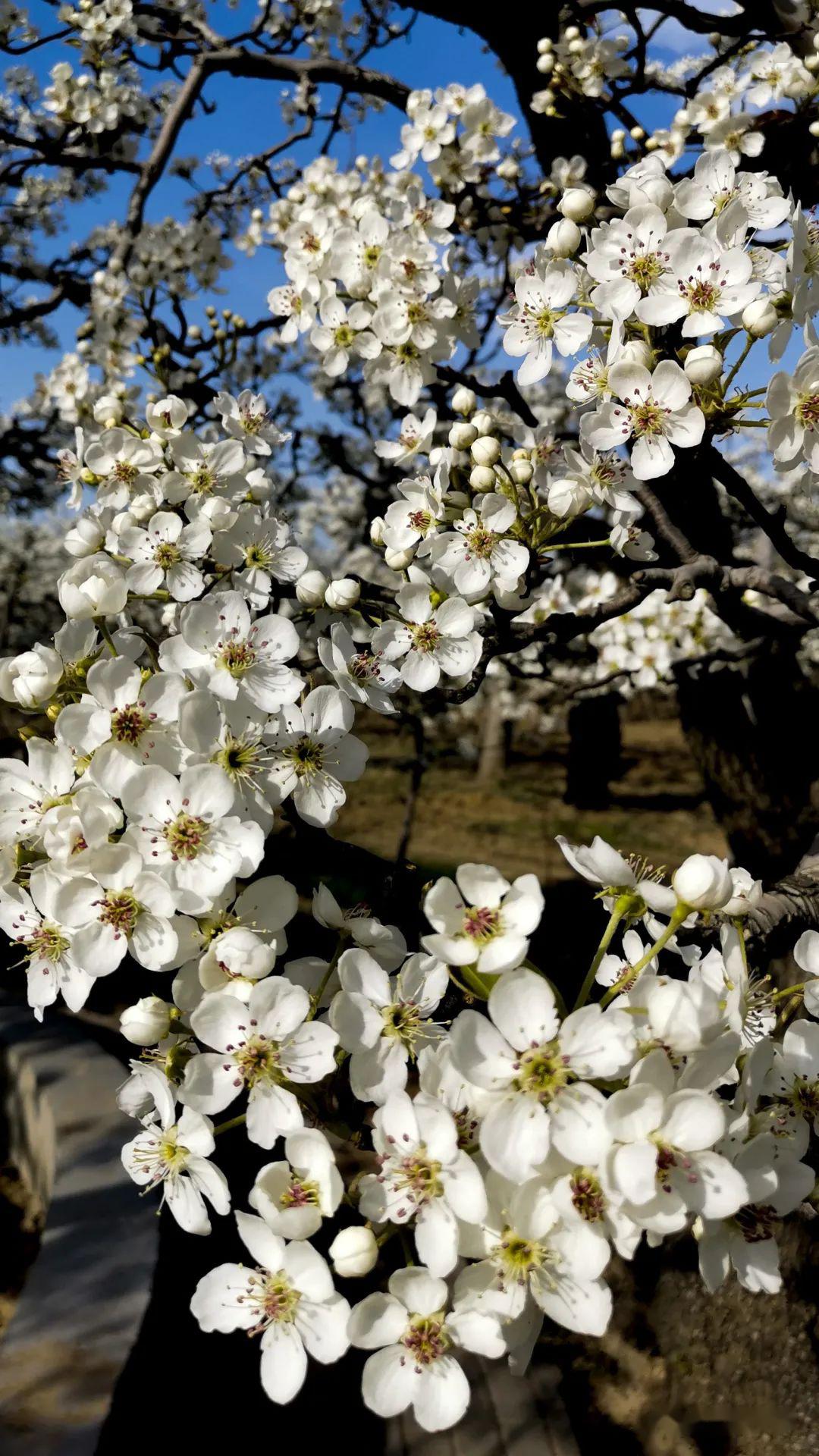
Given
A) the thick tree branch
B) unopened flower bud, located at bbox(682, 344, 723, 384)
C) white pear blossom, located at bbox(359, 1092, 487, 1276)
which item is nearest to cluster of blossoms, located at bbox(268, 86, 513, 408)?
the thick tree branch

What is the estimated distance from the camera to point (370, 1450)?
2387 mm

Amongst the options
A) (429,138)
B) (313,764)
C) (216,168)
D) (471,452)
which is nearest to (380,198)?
(429,138)

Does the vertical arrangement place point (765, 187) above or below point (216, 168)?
below

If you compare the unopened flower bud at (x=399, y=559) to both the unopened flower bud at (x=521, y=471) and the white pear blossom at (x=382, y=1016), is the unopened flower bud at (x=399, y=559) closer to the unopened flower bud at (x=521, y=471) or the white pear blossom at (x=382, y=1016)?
the unopened flower bud at (x=521, y=471)

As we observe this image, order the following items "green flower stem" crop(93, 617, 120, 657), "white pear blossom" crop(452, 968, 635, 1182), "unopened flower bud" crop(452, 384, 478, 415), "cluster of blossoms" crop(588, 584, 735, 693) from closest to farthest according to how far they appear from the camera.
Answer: "white pear blossom" crop(452, 968, 635, 1182) → "green flower stem" crop(93, 617, 120, 657) → "unopened flower bud" crop(452, 384, 478, 415) → "cluster of blossoms" crop(588, 584, 735, 693)

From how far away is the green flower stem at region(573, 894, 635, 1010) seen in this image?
39.4 inches

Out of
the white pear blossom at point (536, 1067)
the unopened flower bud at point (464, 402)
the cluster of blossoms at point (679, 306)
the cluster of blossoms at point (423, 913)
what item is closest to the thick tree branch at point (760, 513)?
the cluster of blossoms at point (423, 913)

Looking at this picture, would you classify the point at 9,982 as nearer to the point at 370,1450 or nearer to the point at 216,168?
the point at 370,1450

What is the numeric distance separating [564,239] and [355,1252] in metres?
1.63

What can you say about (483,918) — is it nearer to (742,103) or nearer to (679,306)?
(679,306)

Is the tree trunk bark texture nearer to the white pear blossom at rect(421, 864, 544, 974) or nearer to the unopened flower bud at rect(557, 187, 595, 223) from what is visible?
the unopened flower bud at rect(557, 187, 595, 223)

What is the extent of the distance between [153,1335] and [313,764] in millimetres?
1588

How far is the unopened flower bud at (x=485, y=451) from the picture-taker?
1.72 m

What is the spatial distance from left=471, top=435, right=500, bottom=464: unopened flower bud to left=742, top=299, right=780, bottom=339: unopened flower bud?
0.49m
